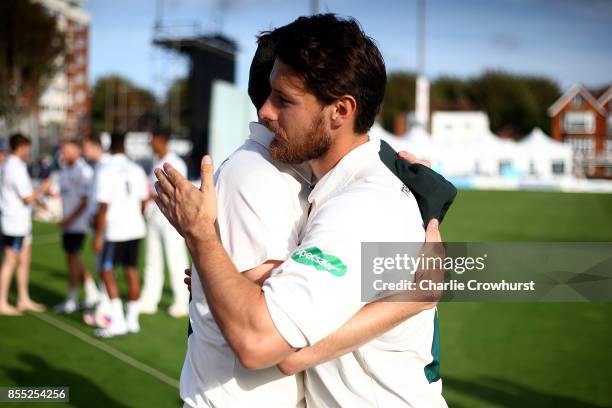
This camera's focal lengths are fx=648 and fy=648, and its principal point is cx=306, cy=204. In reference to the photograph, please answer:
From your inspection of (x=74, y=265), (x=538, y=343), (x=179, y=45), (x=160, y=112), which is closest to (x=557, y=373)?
(x=538, y=343)

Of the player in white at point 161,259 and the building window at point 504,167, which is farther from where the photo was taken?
the building window at point 504,167

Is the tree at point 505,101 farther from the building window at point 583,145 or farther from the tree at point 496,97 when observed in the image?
the building window at point 583,145

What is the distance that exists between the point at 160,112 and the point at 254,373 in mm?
38537

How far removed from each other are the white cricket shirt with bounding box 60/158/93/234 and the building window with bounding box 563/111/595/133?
6889cm

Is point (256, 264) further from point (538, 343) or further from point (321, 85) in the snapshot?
point (538, 343)

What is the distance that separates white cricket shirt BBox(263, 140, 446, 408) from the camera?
66.5 inches

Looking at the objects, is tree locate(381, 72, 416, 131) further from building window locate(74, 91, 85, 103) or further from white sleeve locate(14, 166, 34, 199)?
white sleeve locate(14, 166, 34, 199)

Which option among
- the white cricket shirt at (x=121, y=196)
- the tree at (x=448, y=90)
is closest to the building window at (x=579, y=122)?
the tree at (x=448, y=90)

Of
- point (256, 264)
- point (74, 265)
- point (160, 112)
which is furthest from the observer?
point (160, 112)

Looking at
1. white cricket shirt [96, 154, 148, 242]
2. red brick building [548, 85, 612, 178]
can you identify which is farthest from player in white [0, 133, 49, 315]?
red brick building [548, 85, 612, 178]

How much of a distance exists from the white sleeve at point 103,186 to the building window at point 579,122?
228ft

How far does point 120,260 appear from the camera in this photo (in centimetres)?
797

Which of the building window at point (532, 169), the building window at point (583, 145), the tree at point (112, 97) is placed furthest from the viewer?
the tree at point (112, 97)

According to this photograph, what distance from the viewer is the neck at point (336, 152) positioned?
202 cm
